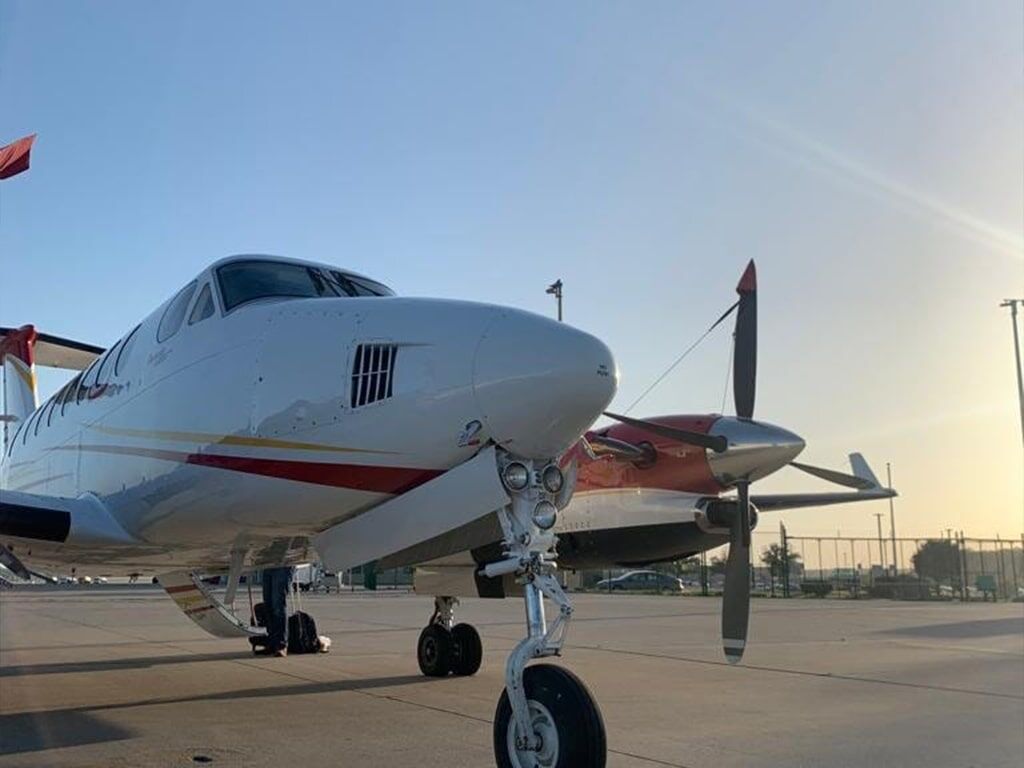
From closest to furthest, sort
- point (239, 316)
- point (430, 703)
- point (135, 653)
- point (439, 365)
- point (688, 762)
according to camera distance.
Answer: point (439, 365) < point (688, 762) < point (239, 316) < point (430, 703) < point (135, 653)

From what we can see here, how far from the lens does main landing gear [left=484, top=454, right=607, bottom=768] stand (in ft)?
16.0

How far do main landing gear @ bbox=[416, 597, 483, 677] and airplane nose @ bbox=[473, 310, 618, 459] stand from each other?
6.50 meters

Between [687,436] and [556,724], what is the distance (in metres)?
6.05

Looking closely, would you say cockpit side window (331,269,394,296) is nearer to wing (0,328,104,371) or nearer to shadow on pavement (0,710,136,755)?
shadow on pavement (0,710,136,755)

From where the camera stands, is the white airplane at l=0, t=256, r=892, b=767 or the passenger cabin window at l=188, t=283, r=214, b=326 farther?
the passenger cabin window at l=188, t=283, r=214, b=326

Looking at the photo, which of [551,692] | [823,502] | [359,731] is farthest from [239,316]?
[823,502]

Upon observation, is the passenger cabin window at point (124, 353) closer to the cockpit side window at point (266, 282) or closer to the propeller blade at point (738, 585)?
the cockpit side window at point (266, 282)

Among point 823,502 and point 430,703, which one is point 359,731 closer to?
point 430,703

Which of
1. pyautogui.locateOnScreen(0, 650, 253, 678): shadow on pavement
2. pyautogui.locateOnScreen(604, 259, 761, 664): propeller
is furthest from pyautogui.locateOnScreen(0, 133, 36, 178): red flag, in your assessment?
pyautogui.locateOnScreen(0, 650, 253, 678): shadow on pavement

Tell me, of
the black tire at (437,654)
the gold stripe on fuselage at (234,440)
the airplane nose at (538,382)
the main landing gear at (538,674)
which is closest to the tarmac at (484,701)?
the black tire at (437,654)

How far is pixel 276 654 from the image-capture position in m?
14.3

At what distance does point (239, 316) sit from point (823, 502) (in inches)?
383

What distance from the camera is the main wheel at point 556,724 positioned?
4.83m

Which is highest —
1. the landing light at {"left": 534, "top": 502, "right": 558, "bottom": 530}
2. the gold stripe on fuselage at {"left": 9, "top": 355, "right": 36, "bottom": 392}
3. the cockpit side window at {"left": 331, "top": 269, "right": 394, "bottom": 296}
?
the gold stripe on fuselage at {"left": 9, "top": 355, "right": 36, "bottom": 392}
